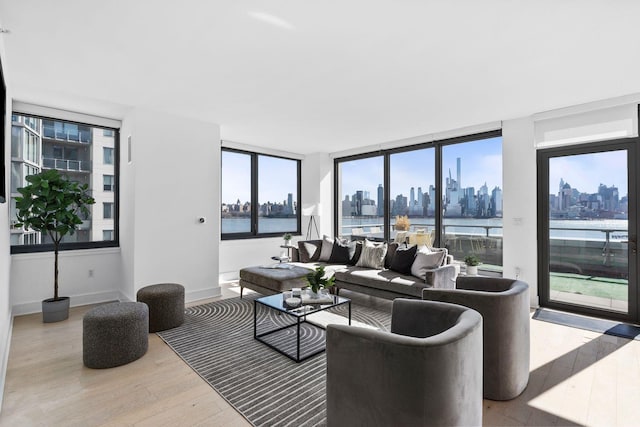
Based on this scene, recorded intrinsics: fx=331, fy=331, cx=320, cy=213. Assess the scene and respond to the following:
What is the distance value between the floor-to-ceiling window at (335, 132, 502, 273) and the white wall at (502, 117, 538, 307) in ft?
1.13

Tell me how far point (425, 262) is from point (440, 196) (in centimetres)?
181

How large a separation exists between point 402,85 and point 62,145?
4669 millimetres

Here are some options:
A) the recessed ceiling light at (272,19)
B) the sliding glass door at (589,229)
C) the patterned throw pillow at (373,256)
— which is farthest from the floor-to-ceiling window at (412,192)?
the recessed ceiling light at (272,19)

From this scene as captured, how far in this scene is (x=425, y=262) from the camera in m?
4.43

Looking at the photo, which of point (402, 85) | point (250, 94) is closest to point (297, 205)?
point (250, 94)

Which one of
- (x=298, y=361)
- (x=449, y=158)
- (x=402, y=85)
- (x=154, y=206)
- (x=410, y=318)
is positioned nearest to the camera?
(x=410, y=318)

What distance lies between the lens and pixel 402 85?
11.8 ft

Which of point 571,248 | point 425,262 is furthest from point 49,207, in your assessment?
point 571,248

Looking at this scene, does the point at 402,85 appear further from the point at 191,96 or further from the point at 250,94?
the point at 191,96

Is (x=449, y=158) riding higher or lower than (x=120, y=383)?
higher

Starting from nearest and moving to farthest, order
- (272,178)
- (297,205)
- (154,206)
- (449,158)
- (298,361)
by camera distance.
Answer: (298,361) → (154,206) → (449,158) → (272,178) → (297,205)

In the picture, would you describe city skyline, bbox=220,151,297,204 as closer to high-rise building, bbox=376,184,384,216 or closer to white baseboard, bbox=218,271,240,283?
white baseboard, bbox=218,271,240,283

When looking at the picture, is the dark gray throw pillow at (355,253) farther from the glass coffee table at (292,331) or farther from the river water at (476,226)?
the glass coffee table at (292,331)

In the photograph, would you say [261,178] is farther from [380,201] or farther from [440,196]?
[440,196]
